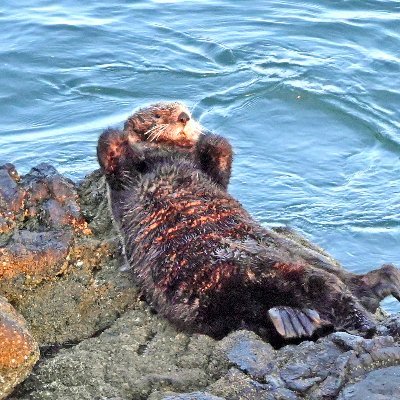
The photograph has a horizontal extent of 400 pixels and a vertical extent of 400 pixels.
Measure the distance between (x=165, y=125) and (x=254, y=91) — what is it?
12.4 feet

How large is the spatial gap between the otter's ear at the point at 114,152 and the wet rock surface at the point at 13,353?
189 cm

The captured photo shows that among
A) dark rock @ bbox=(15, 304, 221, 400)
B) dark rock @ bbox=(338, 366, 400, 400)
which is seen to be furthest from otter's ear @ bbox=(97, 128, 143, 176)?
dark rock @ bbox=(338, 366, 400, 400)

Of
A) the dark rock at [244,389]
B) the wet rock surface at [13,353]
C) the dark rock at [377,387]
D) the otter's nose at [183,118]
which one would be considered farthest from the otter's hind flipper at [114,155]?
the dark rock at [377,387]

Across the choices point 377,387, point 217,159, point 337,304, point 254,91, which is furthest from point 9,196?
point 254,91

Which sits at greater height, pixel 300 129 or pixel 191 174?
pixel 191 174

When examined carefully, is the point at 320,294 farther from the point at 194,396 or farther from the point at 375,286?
the point at 194,396

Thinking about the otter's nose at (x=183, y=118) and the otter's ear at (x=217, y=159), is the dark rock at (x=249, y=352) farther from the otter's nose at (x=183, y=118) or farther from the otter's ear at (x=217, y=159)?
the otter's nose at (x=183, y=118)

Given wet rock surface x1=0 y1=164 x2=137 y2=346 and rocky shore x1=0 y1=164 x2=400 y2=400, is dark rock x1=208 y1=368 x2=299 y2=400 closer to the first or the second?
rocky shore x1=0 y1=164 x2=400 y2=400

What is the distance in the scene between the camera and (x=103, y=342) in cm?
468

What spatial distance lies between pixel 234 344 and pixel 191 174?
71.3 inches

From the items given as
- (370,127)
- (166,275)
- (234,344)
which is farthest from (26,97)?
(234,344)

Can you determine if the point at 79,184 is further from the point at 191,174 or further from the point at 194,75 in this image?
the point at 194,75

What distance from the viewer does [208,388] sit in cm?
409

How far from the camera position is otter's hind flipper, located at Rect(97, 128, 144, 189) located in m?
6.07
